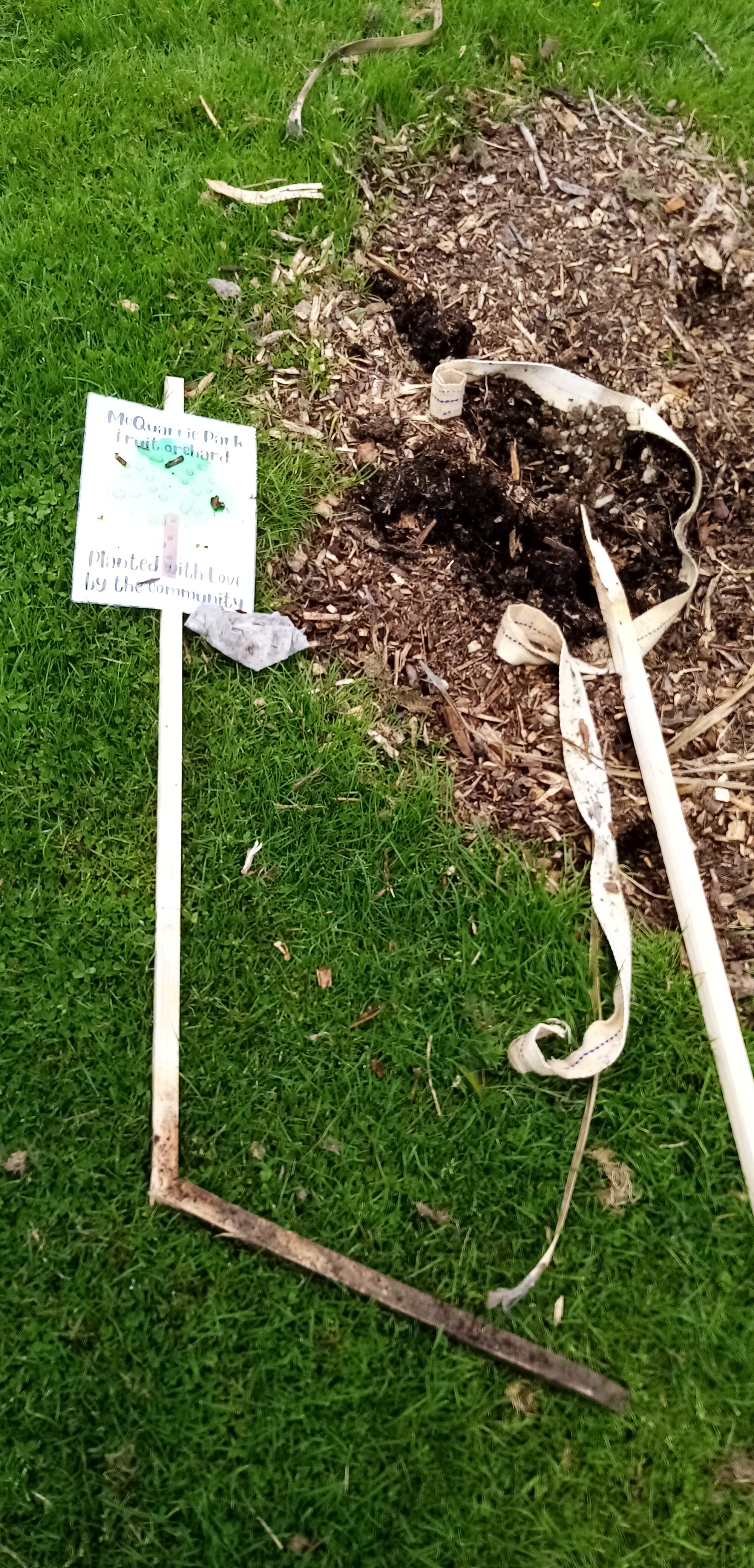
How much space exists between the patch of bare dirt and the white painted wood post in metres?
0.41

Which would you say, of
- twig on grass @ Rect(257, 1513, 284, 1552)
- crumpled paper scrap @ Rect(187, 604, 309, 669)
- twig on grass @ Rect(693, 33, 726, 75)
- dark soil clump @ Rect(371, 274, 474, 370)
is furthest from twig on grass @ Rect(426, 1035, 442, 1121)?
twig on grass @ Rect(693, 33, 726, 75)

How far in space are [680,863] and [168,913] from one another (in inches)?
51.0

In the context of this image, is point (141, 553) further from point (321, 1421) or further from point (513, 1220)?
point (321, 1421)

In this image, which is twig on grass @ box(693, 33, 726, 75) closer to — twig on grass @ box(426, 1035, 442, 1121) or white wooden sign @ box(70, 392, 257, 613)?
white wooden sign @ box(70, 392, 257, 613)

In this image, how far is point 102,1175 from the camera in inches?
77.5

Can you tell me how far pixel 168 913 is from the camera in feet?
7.13

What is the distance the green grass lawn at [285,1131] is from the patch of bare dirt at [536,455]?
0.18 m

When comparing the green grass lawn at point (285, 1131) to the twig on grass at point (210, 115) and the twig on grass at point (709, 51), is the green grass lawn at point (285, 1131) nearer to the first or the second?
the twig on grass at point (210, 115)

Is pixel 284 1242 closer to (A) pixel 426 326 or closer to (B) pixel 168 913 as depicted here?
(B) pixel 168 913

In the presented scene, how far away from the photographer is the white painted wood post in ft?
6.54

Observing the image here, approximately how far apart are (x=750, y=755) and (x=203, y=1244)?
1.87m

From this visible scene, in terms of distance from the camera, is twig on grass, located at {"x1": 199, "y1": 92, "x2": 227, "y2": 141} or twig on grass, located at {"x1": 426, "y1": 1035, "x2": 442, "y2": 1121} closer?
twig on grass, located at {"x1": 426, "y1": 1035, "x2": 442, "y2": 1121}

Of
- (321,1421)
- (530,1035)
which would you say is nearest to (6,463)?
(530,1035)

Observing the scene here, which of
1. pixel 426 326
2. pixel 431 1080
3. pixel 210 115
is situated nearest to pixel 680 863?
pixel 431 1080
